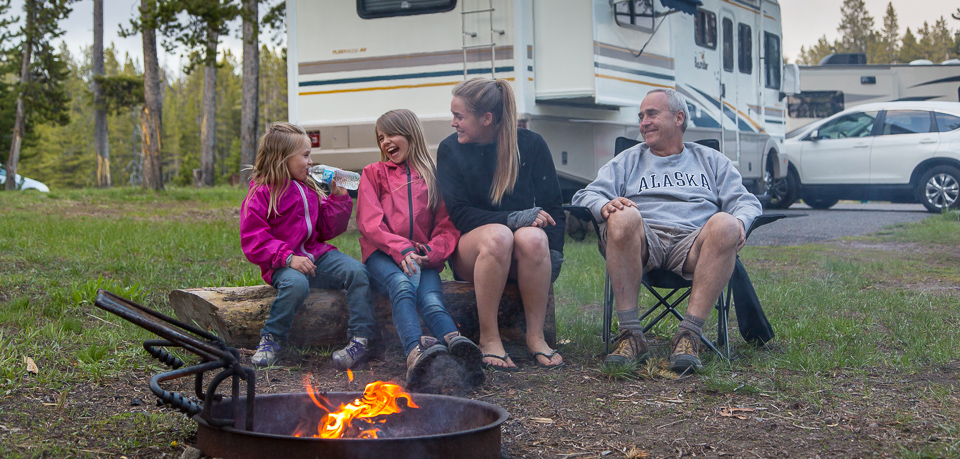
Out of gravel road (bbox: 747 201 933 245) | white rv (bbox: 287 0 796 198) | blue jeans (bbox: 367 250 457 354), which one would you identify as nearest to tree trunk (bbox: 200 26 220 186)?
white rv (bbox: 287 0 796 198)

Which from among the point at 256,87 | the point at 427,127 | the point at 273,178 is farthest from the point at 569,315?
the point at 256,87

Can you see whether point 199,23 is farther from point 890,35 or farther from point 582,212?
point 890,35

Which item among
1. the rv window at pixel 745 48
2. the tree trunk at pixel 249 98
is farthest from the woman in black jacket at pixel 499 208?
the tree trunk at pixel 249 98

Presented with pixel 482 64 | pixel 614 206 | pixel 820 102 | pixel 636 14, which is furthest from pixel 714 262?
pixel 820 102

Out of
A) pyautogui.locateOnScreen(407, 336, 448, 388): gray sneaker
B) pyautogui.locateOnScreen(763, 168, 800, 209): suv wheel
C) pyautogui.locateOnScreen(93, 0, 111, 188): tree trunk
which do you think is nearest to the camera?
pyautogui.locateOnScreen(407, 336, 448, 388): gray sneaker

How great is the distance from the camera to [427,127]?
614cm

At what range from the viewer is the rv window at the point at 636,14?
6.38 metres

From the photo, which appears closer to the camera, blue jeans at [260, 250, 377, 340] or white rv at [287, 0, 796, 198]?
blue jeans at [260, 250, 377, 340]

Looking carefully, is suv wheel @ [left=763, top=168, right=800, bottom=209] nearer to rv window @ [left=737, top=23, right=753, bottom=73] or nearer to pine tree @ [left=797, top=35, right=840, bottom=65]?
rv window @ [left=737, top=23, right=753, bottom=73]

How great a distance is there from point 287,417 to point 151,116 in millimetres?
11649

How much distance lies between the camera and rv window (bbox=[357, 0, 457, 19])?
616cm

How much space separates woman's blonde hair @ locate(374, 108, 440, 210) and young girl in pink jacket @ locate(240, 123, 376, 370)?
0.31 metres

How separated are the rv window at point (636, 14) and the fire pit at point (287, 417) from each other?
4778 mm

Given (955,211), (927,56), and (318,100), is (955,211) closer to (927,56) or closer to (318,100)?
(318,100)
